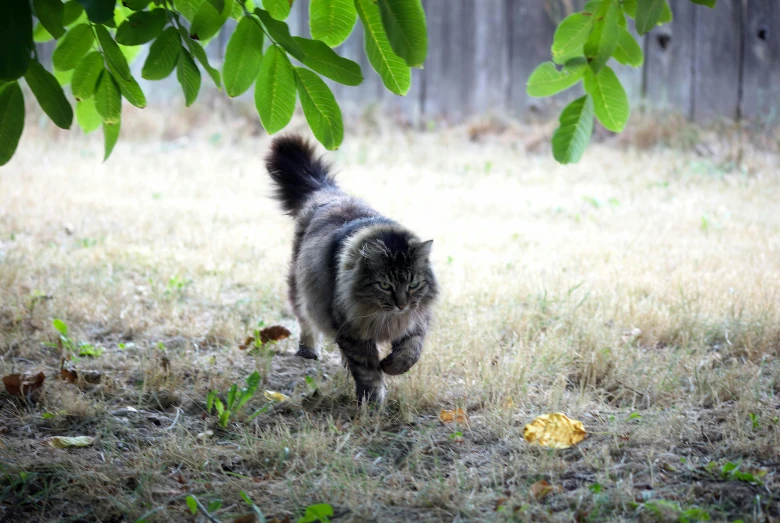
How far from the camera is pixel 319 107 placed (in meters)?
2.77

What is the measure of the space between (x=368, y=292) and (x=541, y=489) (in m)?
1.29

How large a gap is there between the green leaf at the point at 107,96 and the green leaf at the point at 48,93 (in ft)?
0.95

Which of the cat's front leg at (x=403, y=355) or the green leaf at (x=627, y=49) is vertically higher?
the green leaf at (x=627, y=49)

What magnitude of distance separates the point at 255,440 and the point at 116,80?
4.77ft

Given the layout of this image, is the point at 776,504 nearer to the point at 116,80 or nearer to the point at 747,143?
the point at 116,80

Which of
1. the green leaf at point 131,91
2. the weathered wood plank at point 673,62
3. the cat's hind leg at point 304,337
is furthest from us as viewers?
the weathered wood plank at point 673,62

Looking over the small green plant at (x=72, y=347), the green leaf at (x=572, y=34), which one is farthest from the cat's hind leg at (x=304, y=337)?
the green leaf at (x=572, y=34)

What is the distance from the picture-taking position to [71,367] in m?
3.82

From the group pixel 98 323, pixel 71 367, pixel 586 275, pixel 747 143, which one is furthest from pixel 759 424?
pixel 747 143

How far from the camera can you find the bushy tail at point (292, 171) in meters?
4.67

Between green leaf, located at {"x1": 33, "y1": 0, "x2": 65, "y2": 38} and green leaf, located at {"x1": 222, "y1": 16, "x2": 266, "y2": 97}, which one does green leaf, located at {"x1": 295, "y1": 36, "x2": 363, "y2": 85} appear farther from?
green leaf, located at {"x1": 33, "y1": 0, "x2": 65, "y2": 38}

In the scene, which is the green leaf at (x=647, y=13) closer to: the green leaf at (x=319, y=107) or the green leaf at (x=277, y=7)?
the green leaf at (x=319, y=107)

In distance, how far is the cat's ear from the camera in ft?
12.0

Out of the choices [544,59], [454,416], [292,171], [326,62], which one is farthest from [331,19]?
[544,59]
